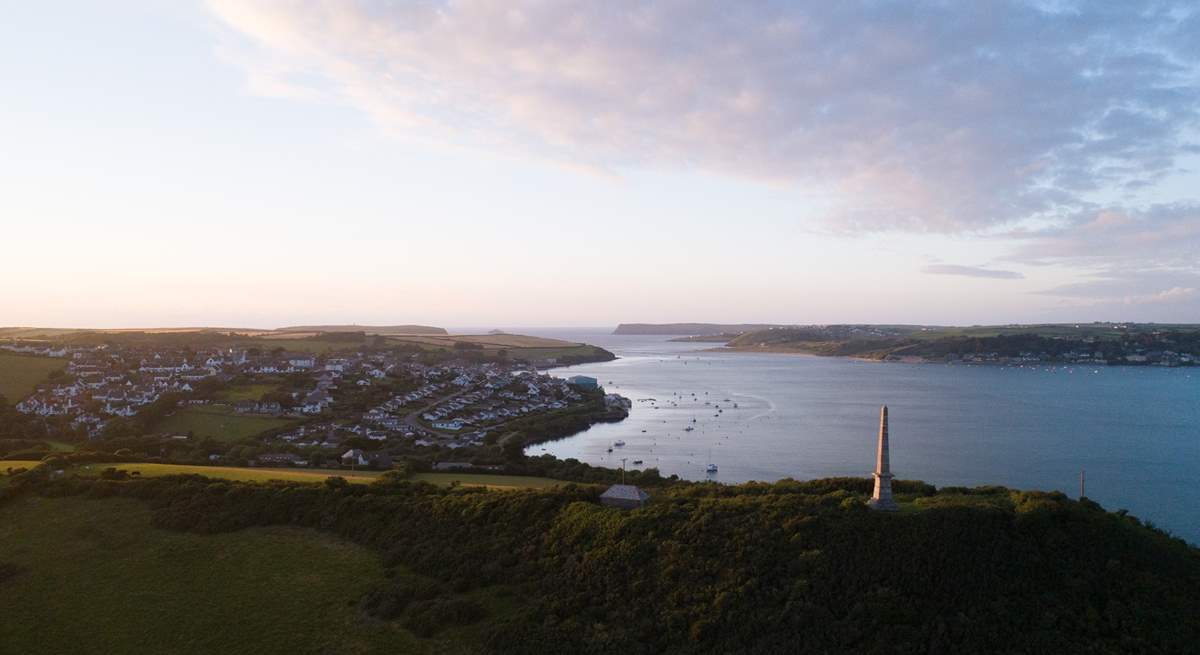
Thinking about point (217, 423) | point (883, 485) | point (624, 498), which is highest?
point (883, 485)

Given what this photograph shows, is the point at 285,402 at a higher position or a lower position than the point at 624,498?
lower

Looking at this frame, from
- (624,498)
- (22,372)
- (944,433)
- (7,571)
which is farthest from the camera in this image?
(944,433)

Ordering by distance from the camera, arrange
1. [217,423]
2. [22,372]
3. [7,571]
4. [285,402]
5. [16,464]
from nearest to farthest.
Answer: [7,571]
[16,464]
[217,423]
[285,402]
[22,372]

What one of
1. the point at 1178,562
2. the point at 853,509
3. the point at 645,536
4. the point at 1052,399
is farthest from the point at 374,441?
the point at 1052,399

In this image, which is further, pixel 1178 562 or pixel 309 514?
pixel 309 514

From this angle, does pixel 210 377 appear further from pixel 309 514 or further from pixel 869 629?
pixel 869 629

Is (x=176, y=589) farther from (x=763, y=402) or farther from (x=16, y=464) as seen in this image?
(x=763, y=402)

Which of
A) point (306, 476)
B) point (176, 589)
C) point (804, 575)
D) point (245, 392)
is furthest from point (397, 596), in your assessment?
point (245, 392)

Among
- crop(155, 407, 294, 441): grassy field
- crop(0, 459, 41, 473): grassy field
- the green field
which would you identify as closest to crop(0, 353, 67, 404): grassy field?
crop(155, 407, 294, 441): grassy field
